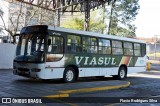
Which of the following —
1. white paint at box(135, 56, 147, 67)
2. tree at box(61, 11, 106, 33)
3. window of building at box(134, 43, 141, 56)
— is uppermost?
tree at box(61, 11, 106, 33)

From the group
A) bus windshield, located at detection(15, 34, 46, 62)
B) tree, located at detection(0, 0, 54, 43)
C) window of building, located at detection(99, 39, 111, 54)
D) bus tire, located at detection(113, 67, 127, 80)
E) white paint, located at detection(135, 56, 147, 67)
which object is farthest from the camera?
tree, located at detection(0, 0, 54, 43)

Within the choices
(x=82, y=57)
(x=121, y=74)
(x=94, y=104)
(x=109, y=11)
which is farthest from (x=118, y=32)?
(x=94, y=104)

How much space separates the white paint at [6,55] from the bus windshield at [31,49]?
6.89 meters

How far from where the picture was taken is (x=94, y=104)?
9305mm

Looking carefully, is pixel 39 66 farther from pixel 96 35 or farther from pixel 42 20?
pixel 42 20

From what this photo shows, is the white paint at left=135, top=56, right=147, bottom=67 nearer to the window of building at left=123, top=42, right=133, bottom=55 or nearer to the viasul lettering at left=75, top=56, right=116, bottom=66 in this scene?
the window of building at left=123, top=42, right=133, bottom=55

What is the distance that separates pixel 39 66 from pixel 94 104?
4.63m

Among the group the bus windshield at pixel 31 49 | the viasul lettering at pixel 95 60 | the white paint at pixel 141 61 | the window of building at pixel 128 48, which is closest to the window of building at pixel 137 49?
the white paint at pixel 141 61

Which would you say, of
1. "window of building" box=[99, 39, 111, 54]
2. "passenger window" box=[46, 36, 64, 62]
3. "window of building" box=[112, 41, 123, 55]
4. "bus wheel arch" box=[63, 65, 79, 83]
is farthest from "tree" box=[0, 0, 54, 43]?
"passenger window" box=[46, 36, 64, 62]

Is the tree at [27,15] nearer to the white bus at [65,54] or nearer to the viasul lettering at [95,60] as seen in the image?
the white bus at [65,54]

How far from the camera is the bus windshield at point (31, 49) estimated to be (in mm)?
13461

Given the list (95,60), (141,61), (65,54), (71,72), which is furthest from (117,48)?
(65,54)

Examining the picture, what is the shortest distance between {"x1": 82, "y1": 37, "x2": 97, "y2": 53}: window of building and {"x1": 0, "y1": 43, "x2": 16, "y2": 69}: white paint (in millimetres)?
7499

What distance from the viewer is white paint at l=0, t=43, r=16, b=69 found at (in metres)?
21.0
